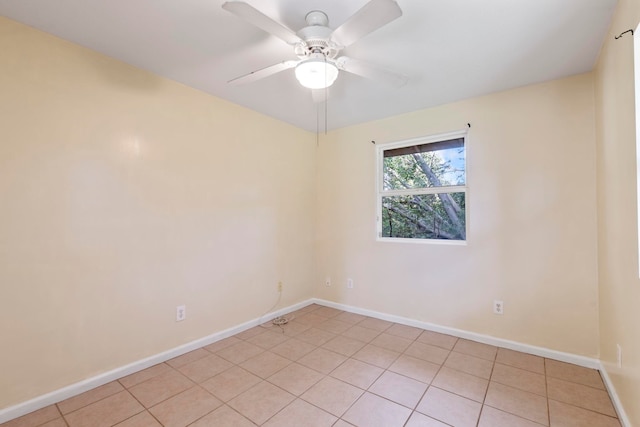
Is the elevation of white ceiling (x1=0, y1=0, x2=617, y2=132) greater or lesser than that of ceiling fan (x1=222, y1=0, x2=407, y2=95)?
greater

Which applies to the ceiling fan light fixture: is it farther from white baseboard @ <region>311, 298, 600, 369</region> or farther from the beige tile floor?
white baseboard @ <region>311, 298, 600, 369</region>

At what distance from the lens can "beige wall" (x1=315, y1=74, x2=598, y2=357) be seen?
88.0 inches

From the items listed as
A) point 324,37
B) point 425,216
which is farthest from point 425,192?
point 324,37

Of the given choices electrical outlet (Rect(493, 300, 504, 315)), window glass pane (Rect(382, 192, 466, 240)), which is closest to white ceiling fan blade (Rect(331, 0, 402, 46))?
window glass pane (Rect(382, 192, 466, 240))

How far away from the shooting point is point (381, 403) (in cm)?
181

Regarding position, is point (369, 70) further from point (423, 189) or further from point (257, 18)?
point (423, 189)

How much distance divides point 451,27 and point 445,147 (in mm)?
1394

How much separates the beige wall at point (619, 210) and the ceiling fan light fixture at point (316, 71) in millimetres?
1395

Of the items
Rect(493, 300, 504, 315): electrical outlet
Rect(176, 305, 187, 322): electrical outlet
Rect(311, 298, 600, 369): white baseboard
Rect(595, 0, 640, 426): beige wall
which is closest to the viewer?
Rect(595, 0, 640, 426): beige wall

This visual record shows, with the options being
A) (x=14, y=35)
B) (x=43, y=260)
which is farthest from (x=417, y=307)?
(x=14, y=35)

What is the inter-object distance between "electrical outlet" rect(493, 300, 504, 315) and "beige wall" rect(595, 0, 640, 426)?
2.07 feet

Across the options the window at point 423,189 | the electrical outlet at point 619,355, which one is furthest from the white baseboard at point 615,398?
the window at point 423,189

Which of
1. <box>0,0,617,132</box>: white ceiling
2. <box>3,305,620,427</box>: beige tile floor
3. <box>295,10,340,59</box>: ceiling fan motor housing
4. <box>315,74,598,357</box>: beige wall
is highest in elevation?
<box>0,0,617,132</box>: white ceiling

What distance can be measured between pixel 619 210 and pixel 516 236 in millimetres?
881
